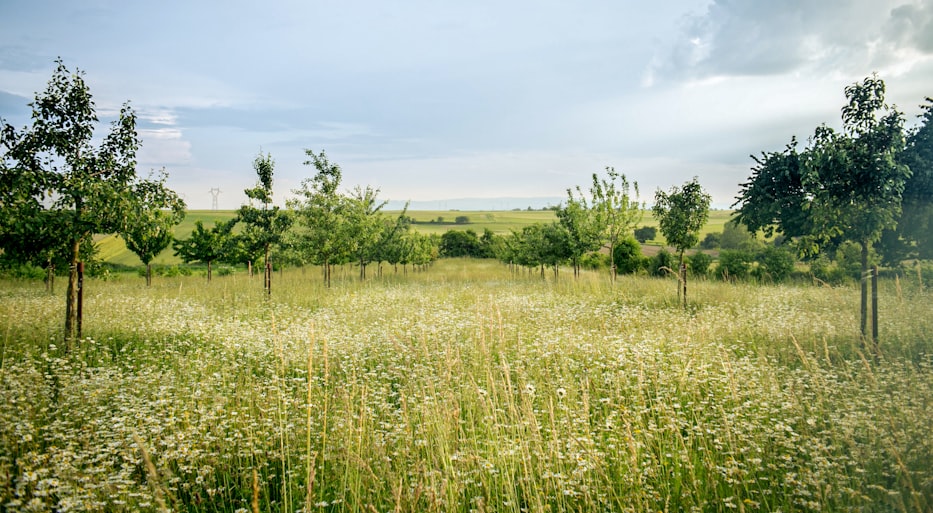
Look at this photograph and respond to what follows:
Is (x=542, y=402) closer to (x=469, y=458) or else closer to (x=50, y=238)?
(x=469, y=458)

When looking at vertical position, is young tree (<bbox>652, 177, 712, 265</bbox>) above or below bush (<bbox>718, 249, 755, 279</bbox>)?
above

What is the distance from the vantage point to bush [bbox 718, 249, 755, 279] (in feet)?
86.8

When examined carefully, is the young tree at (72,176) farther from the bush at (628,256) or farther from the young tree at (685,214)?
the bush at (628,256)

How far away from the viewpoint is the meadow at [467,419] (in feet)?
12.4

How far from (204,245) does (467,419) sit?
101 ft

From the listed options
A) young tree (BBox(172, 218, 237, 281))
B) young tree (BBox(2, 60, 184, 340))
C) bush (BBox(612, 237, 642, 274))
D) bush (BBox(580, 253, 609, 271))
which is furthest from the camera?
bush (BBox(580, 253, 609, 271))

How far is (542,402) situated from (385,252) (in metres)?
28.1

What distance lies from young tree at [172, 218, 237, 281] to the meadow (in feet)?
66.2

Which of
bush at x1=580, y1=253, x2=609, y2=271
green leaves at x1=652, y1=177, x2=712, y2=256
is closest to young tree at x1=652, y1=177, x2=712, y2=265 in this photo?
green leaves at x1=652, y1=177, x2=712, y2=256

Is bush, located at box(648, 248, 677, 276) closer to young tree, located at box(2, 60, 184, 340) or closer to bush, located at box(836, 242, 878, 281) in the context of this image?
bush, located at box(836, 242, 878, 281)

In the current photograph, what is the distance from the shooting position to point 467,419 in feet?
17.7

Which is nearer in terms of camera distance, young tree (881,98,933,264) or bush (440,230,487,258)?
young tree (881,98,933,264)

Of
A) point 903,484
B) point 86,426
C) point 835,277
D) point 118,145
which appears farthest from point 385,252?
point 903,484

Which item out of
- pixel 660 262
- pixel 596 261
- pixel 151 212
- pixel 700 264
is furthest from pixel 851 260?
pixel 151 212
